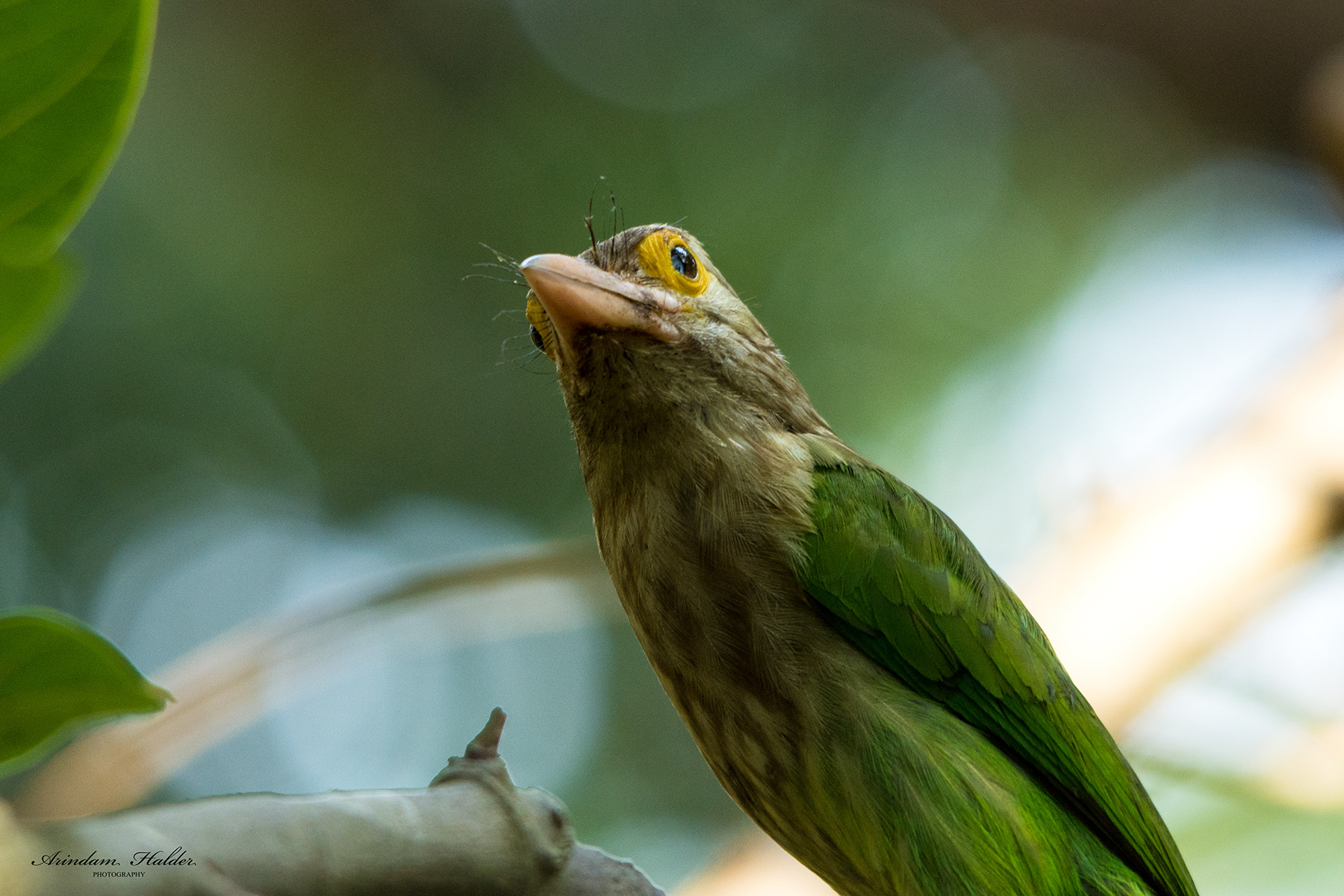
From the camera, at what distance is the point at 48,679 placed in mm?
841

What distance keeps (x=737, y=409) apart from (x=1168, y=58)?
16.8ft

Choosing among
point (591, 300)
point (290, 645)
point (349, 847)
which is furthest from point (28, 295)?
point (290, 645)

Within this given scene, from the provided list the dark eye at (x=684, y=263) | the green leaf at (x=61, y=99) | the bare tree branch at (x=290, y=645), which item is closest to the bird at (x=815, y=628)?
the dark eye at (x=684, y=263)

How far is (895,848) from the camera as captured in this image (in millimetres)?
2043

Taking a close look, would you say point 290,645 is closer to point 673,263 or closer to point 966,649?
point 673,263

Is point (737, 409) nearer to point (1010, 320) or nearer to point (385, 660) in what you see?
point (385, 660)

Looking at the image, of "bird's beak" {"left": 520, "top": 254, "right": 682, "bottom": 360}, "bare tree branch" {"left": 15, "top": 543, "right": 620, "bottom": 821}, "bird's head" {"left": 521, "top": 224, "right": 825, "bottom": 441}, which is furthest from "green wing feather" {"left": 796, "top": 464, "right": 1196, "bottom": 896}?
"bare tree branch" {"left": 15, "top": 543, "right": 620, "bottom": 821}

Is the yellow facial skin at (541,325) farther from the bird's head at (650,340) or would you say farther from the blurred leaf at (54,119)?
the blurred leaf at (54,119)

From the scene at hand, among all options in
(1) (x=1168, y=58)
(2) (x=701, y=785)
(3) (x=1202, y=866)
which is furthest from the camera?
(2) (x=701, y=785)

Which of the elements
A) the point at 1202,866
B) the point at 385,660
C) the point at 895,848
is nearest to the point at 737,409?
the point at 895,848

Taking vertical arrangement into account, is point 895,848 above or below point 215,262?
below

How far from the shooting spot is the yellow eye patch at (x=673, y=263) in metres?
2.52

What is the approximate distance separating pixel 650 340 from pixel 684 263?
32 cm

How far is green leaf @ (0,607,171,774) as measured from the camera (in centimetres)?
83
